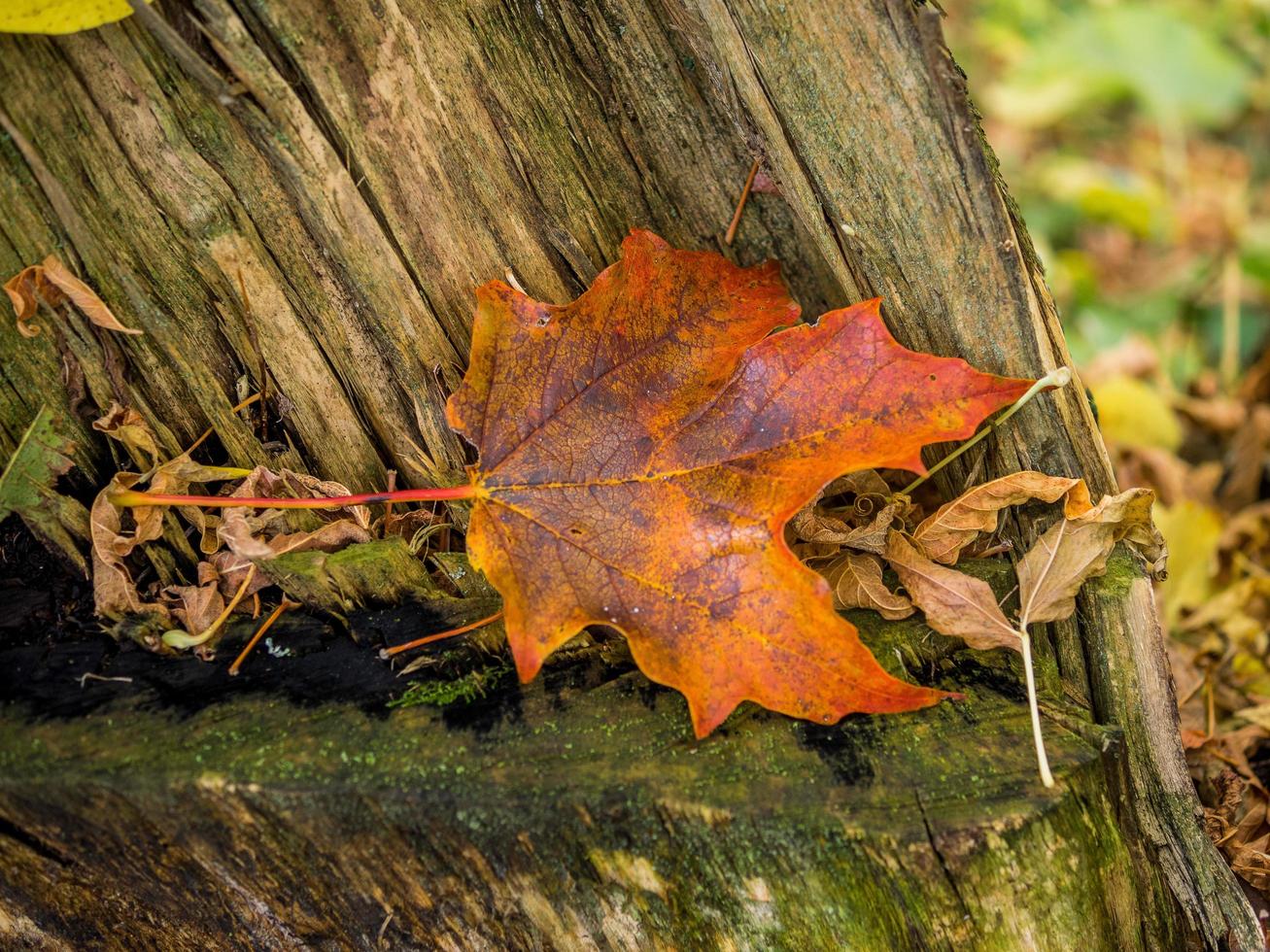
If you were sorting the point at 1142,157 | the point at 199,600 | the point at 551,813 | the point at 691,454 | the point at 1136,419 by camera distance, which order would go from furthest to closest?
the point at 1142,157 → the point at 1136,419 → the point at 199,600 → the point at 691,454 → the point at 551,813

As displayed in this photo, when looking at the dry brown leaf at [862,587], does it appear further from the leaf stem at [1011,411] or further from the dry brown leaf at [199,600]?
the dry brown leaf at [199,600]

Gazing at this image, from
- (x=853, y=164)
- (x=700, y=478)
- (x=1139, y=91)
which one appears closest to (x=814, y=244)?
(x=853, y=164)

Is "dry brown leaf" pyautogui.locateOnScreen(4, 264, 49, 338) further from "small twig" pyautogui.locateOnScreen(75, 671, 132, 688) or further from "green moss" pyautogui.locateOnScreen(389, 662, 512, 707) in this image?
"green moss" pyautogui.locateOnScreen(389, 662, 512, 707)

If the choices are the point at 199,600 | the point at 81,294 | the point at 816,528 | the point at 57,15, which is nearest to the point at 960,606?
the point at 816,528

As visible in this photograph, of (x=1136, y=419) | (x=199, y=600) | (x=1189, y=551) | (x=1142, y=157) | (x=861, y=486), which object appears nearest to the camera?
(x=199, y=600)

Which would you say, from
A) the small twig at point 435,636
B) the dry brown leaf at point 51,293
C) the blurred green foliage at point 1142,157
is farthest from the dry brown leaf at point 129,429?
the blurred green foliage at point 1142,157

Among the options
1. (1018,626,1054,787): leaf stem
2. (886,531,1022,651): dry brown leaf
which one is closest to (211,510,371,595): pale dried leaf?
(886,531,1022,651): dry brown leaf

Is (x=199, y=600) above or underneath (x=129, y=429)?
underneath

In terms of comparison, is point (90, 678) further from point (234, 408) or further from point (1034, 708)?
point (1034, 708)
